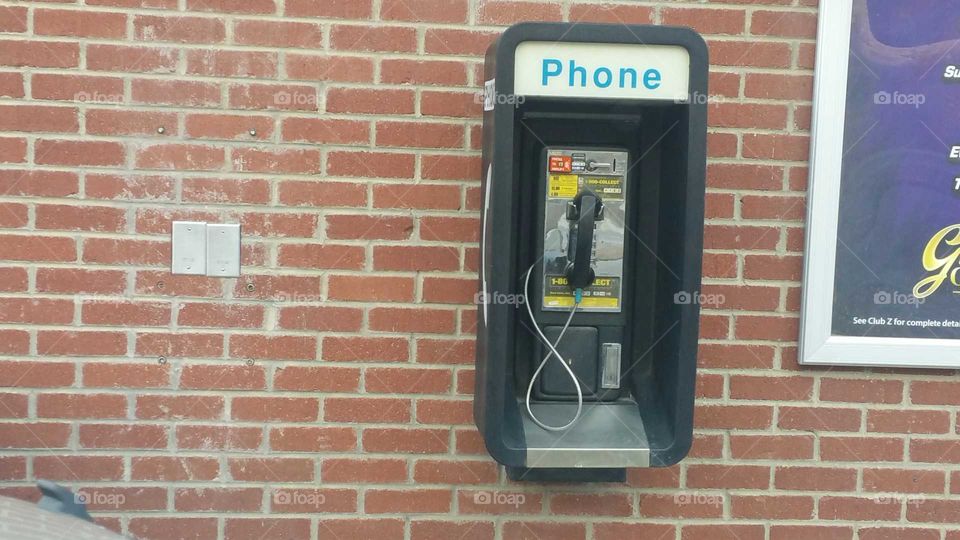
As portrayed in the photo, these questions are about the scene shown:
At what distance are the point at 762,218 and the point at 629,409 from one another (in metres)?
0.79

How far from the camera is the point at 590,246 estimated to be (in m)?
2.95

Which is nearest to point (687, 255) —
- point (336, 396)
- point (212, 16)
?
point (336, 396)

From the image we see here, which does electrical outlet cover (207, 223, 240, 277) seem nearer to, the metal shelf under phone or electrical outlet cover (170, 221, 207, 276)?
electrical outlet cover (170, 221, 207, 276)

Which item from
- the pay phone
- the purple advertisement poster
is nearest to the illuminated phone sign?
the pay phone

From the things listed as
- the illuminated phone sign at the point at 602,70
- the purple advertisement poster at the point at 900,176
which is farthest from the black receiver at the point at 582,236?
the purple advertisement poster at the point at 900,176

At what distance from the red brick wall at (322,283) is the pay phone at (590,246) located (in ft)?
0.77

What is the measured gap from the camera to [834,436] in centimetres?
344

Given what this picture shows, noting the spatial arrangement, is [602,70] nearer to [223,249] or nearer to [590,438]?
[590,438]

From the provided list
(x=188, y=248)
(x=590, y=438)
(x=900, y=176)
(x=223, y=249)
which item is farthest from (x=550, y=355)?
(x=900, y=176)

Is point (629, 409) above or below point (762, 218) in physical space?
below

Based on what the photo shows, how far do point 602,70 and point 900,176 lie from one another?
3.90ft

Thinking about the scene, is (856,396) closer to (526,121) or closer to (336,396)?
(526,121)

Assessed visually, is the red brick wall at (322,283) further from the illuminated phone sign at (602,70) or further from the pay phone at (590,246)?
the illuminated phone sign at (602,70)

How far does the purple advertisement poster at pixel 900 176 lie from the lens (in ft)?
10.9
